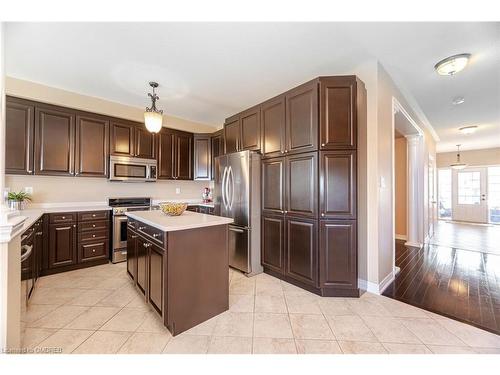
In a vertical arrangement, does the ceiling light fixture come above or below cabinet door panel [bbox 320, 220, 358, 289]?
above

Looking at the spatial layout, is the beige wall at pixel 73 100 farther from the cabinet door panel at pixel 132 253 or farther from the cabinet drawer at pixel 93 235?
the cabinet door panel at pixel 132 253

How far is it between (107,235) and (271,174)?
9.09 feet

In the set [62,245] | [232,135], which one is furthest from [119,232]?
[232,135]

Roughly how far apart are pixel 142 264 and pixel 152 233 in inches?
19.6

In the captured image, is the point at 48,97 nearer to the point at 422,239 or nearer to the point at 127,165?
the point at 127,165

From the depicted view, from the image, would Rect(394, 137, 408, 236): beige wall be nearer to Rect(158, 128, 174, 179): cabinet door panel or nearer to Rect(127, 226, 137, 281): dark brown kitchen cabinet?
Rect(158, 128, 174, 179): cabinet door panel

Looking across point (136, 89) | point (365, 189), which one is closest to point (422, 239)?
point (365, 189)

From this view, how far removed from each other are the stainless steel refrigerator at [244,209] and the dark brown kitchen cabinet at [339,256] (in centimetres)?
97

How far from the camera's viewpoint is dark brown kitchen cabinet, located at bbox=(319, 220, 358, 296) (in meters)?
2.36

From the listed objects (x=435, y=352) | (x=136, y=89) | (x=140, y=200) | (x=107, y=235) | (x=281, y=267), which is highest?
(x=136, y=89)

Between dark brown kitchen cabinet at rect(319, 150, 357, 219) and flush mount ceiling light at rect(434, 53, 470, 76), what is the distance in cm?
154

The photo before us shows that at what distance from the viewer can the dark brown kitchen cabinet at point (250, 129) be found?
10.4 ft

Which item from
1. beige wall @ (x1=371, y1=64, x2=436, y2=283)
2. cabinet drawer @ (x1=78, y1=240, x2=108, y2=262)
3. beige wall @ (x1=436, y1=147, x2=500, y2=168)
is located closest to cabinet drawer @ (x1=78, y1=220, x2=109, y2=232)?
cabinet drawer @ (x1=78, y1=240, x2=108, y2=262)
